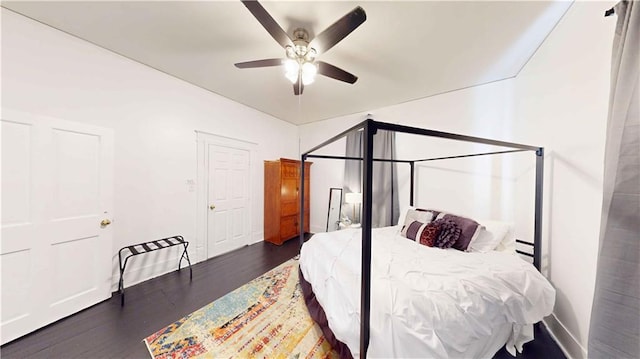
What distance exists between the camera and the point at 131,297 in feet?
7.39

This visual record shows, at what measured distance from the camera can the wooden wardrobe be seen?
13.3ft

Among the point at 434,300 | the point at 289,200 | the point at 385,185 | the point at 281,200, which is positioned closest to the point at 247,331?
the point at 434,300

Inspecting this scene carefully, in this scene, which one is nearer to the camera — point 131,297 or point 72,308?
point 72,308

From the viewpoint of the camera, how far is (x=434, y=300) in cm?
117

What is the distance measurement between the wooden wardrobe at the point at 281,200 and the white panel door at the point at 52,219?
7.63 feet

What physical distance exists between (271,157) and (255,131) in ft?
2.22

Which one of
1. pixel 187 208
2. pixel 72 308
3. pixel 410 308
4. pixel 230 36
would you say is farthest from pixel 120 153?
pixel 410 308

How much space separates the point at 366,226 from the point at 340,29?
1457 mm

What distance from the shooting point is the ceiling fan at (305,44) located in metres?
1.45

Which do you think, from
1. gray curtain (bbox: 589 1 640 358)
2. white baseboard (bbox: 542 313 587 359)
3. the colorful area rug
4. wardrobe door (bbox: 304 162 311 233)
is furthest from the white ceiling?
the colorful area rug

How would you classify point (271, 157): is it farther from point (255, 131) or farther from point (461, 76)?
point (461, 76)

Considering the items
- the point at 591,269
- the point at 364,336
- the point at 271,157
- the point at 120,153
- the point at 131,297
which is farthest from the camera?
the point at 271,157

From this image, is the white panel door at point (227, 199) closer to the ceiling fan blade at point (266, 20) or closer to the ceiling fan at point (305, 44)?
the ceiling fan at point (305, 44)

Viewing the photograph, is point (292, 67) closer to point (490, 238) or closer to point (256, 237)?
point (490, 238)
